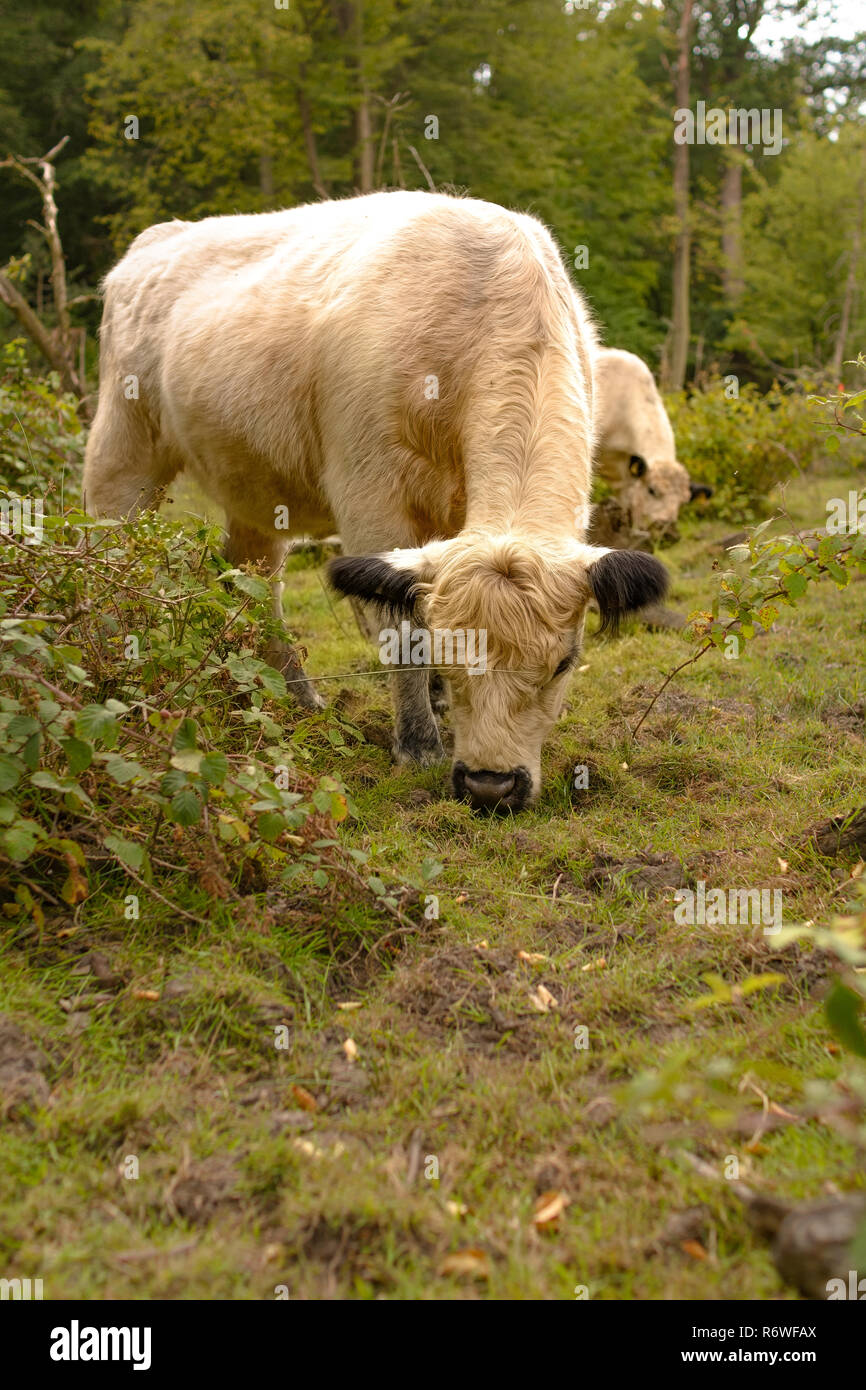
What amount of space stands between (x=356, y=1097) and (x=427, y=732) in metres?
2.61

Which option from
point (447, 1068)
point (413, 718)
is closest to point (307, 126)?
point (413, 718)

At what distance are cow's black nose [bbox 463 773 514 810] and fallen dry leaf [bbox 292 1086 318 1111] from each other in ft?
5.56

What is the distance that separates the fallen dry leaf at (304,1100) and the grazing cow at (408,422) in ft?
5.62

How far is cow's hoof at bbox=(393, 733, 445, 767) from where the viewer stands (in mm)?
5105

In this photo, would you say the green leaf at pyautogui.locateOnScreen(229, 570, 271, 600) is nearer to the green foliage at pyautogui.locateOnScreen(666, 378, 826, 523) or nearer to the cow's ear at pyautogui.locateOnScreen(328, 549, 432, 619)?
the cow's ear at pyautogui.locateOnScreen(328, 549, 432, 619)

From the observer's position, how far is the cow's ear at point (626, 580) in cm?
407

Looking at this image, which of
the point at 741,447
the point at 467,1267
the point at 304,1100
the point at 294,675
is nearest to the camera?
the point at 467,1267

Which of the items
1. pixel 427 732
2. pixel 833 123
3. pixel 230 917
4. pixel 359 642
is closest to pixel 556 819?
pixel 427 732

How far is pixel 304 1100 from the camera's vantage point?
266cm

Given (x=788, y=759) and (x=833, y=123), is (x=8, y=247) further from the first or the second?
(x=788, y=759)

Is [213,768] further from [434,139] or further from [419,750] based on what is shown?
[434,139]

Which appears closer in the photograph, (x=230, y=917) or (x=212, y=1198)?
(x=212, y=1198)

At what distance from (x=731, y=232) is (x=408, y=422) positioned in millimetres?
21889

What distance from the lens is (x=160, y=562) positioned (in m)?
4.24
